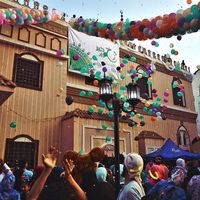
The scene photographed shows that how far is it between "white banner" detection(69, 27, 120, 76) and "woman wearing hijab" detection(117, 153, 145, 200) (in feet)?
28.7

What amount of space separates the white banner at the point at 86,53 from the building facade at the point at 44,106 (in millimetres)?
345

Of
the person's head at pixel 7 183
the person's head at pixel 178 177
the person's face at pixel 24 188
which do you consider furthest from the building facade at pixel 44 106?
the person's head at pixel 178 177

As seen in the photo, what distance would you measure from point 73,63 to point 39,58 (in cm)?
165

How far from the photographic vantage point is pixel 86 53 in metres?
12.1

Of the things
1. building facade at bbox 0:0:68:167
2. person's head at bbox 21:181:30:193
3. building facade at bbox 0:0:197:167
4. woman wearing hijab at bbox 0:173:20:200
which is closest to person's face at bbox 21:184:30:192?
person's head at bbox 21:181:30:193

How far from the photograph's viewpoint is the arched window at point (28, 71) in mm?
10398

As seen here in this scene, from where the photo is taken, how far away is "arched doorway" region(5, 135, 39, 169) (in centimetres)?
927

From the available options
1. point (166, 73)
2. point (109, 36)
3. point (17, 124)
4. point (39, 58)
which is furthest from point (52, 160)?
point (166, 73)

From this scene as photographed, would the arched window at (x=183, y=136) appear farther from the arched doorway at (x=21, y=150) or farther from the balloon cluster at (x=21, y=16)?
the balloon cluster at (x=21, y=16)

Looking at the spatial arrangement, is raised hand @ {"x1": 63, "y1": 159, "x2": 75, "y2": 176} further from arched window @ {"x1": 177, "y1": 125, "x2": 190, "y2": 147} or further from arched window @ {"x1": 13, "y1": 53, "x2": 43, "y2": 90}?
arched window @ {"x1": 177, "y1": 125, "x2": 190, "y2": 147}

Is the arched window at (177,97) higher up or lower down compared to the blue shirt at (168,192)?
higher up

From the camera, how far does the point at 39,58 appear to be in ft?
36.8

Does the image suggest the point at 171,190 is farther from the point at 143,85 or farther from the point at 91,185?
the point at 143,85

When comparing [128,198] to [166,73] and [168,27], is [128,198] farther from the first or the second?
[166,73]
